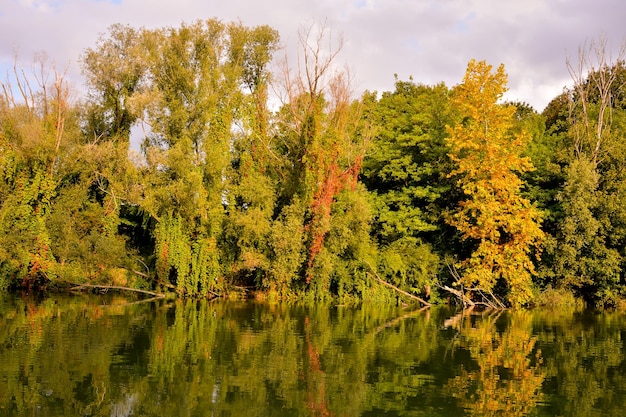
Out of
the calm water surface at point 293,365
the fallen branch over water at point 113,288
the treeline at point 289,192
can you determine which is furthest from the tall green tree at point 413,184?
the fallen branch over water at point 113,288

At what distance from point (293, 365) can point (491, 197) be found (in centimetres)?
2358

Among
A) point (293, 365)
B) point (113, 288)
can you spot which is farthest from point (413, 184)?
point (293, 365)

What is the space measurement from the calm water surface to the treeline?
27.4 feet

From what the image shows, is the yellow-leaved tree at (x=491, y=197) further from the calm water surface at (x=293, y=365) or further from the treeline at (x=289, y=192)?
the calm water surface at (x=293, y=365)

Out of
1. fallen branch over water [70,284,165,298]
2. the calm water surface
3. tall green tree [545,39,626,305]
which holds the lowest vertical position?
the calm water surface

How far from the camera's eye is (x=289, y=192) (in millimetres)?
39562

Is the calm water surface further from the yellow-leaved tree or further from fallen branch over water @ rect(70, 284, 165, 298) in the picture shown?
the yellow-leaved tree

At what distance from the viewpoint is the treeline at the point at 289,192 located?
3753 cm

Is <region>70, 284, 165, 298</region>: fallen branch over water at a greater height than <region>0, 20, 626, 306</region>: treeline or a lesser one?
lesser

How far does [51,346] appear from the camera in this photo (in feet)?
60.4

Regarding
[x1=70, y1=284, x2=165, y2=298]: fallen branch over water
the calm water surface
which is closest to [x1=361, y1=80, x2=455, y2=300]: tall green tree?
the calm water surface

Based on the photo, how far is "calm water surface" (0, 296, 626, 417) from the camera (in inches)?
521

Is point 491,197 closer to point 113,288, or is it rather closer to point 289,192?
point 289,192

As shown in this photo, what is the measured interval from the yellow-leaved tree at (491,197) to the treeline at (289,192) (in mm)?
123
